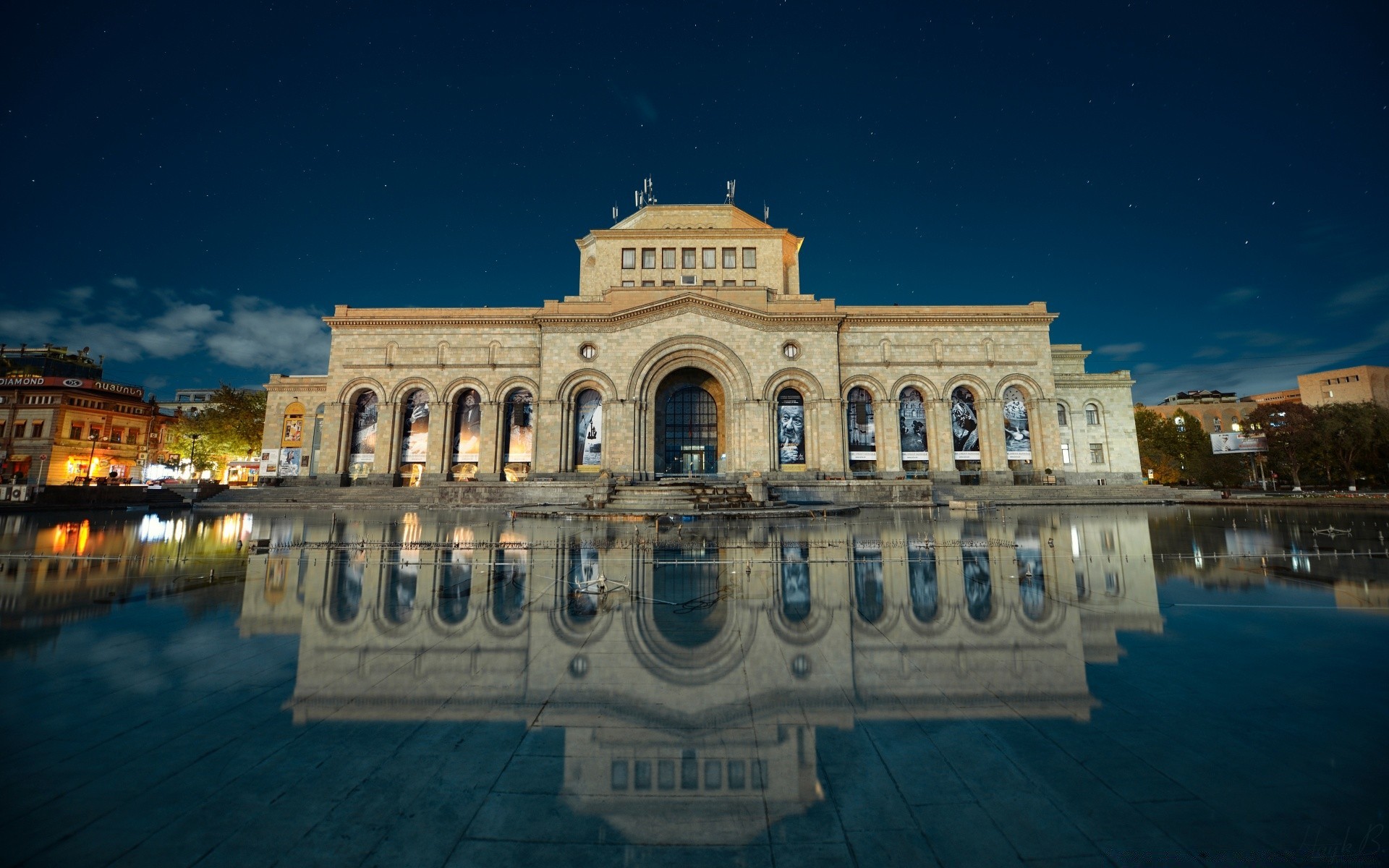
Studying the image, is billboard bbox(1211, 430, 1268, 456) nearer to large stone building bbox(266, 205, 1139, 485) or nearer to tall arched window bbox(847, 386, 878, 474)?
large stone building bbox(266, 205, 1139, 485)

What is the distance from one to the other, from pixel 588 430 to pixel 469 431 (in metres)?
8.81

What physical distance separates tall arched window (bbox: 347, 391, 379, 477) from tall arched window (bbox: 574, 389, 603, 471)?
14205mm

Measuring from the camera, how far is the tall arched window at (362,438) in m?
38.5

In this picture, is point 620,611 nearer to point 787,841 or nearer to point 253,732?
point 253,732

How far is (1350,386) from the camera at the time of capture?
7794 centimetres

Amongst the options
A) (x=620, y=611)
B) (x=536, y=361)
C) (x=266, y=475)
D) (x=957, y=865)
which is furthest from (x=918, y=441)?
(x=266, y=475)

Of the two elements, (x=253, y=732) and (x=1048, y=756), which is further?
(x=253, y=732)

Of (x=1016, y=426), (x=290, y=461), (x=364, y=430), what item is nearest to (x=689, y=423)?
(x=1016, y=426)

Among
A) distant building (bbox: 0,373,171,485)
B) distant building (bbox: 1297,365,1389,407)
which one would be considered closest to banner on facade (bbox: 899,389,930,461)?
distant building (bbox: 0,373,171,485)

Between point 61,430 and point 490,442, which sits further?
point 61,430

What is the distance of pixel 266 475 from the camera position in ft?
128

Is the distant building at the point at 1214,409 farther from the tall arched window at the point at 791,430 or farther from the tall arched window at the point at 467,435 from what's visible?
the tall arched window at the point at 467,435

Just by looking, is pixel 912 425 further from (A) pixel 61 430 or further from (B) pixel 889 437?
(A) pixel 61 430

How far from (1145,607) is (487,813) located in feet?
23.8
